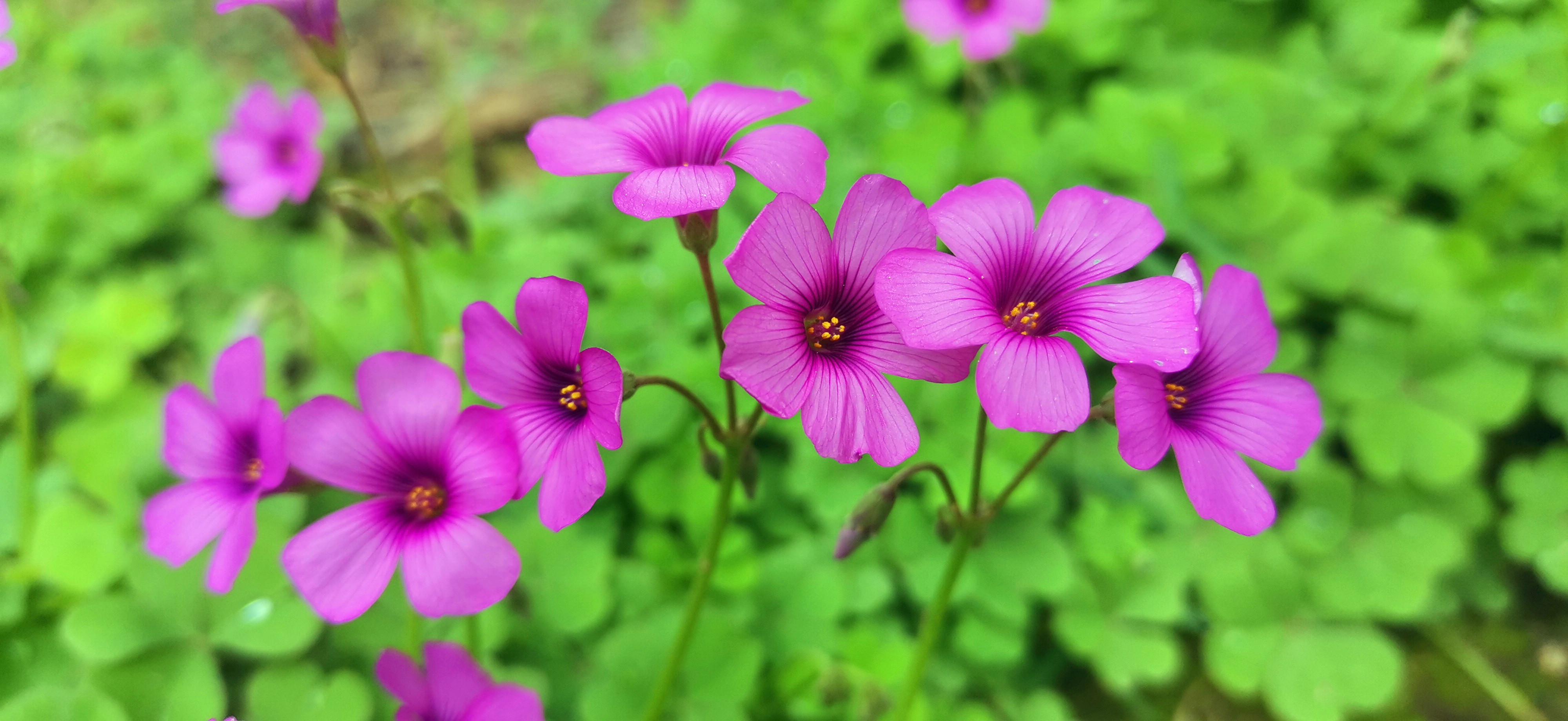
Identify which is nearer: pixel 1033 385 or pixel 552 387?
pixel 1033 385

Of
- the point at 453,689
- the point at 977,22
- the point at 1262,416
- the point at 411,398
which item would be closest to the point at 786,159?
the point at 411,398

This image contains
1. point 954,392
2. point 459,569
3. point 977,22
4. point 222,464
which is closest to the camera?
point 459,569

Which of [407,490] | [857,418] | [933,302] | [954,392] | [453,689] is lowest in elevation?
[954,392]

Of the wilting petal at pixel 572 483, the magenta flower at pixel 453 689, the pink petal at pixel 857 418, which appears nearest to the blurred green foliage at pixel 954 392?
the magenta flower at pixel 453 689

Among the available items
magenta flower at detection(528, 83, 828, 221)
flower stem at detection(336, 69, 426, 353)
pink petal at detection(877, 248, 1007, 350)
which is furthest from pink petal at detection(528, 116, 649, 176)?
flower stem at detection(336, 69, 426, 353)

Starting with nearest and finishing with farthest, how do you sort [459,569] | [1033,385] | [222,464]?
[1033,385]
[459,569]
[222,464]

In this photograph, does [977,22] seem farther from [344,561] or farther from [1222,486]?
[344,561]

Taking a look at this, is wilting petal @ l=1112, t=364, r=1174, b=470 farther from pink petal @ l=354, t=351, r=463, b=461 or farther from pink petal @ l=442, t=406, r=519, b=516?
pink petal @ l=354, t=351, r=463, b=461
